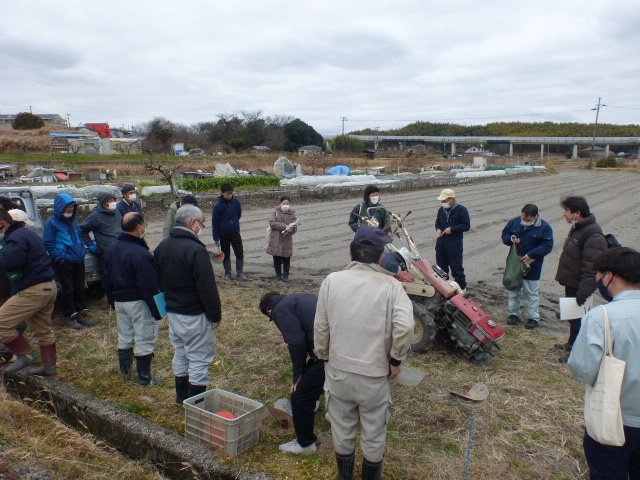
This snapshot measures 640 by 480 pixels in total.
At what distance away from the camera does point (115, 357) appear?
205 inches

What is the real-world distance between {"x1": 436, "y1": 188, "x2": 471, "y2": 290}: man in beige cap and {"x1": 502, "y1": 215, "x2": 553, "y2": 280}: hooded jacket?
3.01 ft

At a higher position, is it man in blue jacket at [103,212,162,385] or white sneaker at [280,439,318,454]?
man in blue jacket at [103,212,162,385]

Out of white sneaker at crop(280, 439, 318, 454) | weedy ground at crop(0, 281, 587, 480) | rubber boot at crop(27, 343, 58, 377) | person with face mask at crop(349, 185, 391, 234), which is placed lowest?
weedy ground at crop(0, 281, 587, 480)

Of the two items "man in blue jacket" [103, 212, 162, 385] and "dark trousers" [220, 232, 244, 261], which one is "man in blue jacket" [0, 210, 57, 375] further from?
"dark trousers" [220, 232, 244, 261]

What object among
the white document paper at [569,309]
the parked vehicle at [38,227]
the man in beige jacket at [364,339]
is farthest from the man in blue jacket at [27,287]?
the white document paper at [569,309]

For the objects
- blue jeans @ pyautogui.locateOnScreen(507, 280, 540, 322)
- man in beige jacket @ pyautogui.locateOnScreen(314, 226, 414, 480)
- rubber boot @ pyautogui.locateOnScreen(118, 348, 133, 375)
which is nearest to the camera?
man in beige jacket @ pyautogui.locateOnScreen(314, 226, 414, 480)

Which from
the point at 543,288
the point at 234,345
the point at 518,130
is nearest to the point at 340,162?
the point at 543,288

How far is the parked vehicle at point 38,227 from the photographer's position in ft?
21.7

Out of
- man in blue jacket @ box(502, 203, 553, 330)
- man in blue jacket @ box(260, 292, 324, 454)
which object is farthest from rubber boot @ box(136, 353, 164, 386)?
man in blue jacket @ box(502, 203, 553, 330)

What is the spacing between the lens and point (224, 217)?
794cm

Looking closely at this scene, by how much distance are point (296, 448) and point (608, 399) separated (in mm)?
2137

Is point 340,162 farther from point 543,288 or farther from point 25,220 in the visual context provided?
point 25,220

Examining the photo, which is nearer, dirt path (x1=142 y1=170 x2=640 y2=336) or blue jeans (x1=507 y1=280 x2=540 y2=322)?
blue jeans (x1=507 y1=280 x2=540 y2=322)

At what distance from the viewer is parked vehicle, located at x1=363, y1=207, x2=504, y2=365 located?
15.9 ft
